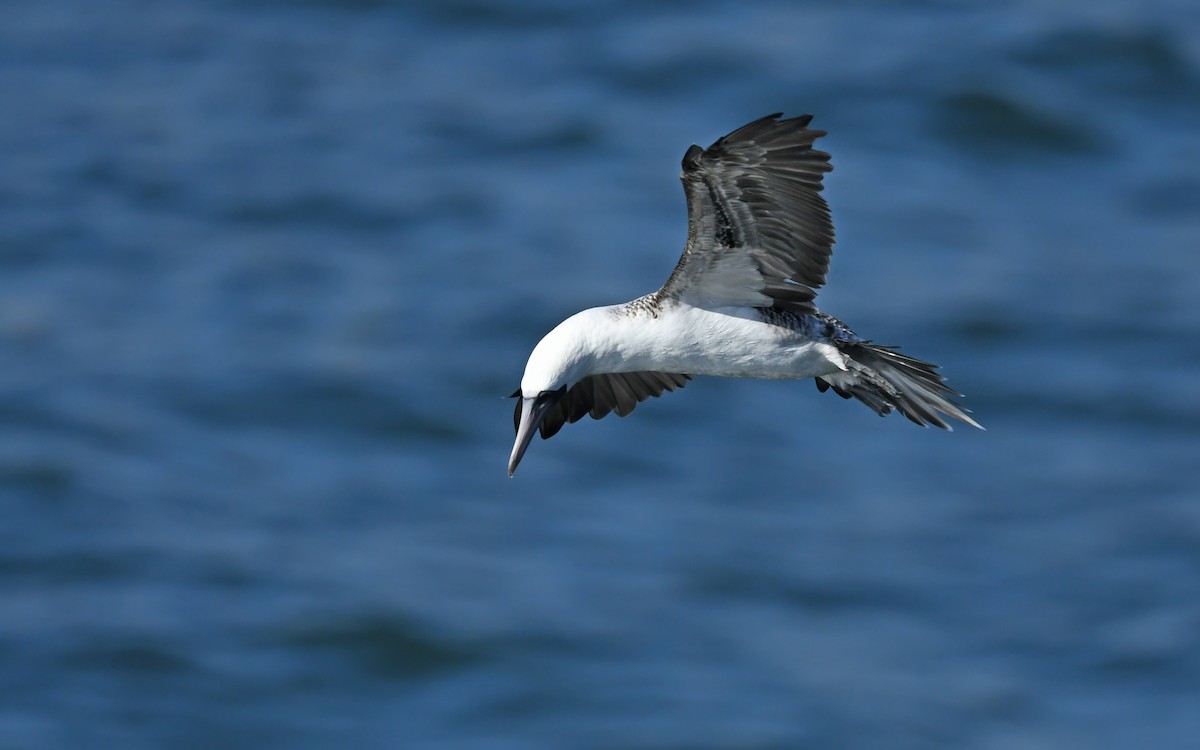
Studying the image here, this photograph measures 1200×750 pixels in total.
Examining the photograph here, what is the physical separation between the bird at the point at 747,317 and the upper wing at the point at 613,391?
708 millimetres

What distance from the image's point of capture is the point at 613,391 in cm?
1136

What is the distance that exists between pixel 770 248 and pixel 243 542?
3171 cm

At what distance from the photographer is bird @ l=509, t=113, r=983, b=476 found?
9859 millimetres

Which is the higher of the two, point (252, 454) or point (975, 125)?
point (975, 125)

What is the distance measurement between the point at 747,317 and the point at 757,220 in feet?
1.86

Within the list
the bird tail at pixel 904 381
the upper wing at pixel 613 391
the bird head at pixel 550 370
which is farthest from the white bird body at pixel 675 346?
the upper wing at pixel 613 391

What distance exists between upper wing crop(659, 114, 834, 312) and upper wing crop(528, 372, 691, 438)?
1.10 metres

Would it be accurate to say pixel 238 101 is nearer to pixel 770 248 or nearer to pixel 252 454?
pixel 252 454

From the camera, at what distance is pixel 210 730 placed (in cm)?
3522

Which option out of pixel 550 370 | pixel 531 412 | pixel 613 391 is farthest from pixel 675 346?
pixel 613 391

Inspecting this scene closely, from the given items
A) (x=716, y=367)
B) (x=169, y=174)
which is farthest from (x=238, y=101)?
(x=716, y=367)

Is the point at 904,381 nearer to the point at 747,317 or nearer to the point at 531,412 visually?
the point at 747,317

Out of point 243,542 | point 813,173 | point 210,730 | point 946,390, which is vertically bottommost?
point 946,390

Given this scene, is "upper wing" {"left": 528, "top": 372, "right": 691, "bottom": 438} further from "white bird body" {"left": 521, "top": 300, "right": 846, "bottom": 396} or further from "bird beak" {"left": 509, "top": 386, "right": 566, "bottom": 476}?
"bird beak" {"left": 509, "top": 386, "right": 566, "bottom": 476}
